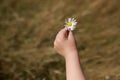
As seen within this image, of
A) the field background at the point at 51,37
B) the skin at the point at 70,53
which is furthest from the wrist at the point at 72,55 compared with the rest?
the field background at the point at 51,37

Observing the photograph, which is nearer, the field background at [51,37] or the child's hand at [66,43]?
the child's hand at [66,43]

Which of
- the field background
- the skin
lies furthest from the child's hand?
the field background

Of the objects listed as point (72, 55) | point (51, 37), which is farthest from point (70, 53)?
point (51, 37)

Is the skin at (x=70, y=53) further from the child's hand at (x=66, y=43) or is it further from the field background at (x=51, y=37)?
the field background at (x=51, y=37)

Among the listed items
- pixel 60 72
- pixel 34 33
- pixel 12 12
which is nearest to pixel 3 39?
pixel 34 33

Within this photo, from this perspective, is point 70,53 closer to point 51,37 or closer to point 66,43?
point 66,43

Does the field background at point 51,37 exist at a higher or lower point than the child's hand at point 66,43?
higher
